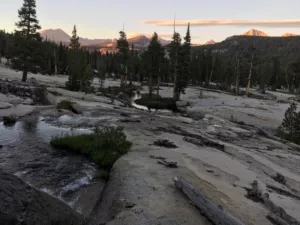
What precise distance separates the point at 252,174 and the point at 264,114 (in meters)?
27.8

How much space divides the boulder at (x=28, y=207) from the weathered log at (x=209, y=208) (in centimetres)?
326

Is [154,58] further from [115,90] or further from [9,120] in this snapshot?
[9,120]

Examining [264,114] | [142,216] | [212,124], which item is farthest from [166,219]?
[264,114]

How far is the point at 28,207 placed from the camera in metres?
6.46

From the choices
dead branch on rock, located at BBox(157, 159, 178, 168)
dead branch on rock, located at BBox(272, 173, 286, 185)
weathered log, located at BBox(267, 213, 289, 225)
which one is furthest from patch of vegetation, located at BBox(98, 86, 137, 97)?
weathered log, located at BBox(267, 213, 289, 225)

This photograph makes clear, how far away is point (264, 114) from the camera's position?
38344mm

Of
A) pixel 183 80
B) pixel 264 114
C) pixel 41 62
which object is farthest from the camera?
pixel 183 80

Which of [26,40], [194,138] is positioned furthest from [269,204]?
[26,40]

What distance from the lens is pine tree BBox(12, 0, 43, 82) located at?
4450 centimetres

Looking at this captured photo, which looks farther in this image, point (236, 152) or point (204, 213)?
point (236, 152)

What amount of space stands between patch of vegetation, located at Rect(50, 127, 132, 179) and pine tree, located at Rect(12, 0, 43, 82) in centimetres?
3467

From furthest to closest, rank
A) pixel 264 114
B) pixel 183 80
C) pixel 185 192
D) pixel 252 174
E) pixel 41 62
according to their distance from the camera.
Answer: pixel 183 80, pixel 41 62, pixel 264 114, pixel 252 174, pixel 185 192

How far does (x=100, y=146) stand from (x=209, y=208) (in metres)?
7.50

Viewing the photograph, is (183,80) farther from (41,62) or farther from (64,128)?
(64,128)
